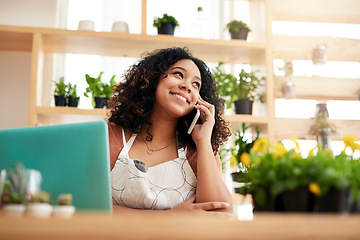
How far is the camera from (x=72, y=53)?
3012mm

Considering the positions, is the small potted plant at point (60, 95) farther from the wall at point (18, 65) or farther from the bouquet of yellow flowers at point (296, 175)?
the bouquet of yellow flowers at point (296, 175)

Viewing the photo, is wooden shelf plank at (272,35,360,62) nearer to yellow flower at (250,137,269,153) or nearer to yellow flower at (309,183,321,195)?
yellow flower at (250,137,269,153)

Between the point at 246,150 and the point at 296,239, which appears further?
the point at 246,150

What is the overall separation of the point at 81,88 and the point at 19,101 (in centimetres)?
43

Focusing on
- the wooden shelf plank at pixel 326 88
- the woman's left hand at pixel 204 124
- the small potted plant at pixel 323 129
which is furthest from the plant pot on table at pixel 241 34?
the woman's left hand at pixel 204 124

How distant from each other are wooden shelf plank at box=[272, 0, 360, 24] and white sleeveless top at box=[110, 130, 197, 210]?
75.2 inches

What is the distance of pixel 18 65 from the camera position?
2949mm

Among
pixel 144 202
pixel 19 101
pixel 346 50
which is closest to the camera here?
pixel 144 202

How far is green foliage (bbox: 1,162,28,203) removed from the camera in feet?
2.41

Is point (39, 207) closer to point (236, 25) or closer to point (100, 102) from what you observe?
point (100, 102)

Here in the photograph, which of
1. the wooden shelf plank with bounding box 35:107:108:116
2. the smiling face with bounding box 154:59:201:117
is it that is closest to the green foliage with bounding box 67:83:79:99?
the wooden shelf plank with bounding box 35:107:108:116

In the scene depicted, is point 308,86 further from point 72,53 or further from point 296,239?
point 296,239

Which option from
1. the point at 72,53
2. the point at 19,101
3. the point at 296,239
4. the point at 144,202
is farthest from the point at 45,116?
the point at 296,239

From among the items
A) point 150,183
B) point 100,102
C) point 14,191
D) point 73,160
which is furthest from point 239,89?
point 14,191
